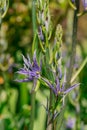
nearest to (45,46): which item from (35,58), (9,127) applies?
(35,58)

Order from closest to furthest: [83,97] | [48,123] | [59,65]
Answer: [59,65], [48,123], [83,97]

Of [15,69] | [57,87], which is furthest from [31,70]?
[15,69]

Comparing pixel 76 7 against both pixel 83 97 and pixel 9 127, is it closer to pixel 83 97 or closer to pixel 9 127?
pixel 9 127

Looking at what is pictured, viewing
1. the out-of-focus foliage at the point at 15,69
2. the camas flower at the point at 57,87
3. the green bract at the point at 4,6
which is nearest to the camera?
the camas flower at the point at 57,87

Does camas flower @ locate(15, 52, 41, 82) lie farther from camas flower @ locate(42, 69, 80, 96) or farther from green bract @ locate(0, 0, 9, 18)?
green bract @ locate(0, 0, 9, 18)

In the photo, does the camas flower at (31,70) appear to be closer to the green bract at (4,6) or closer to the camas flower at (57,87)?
the camas flower at (57,87)

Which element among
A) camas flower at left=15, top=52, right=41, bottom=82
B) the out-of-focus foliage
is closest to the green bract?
camas flower at left=15, top=52, right=41, bottom=82

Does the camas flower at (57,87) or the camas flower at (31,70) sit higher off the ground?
the camas flower at (31,70)

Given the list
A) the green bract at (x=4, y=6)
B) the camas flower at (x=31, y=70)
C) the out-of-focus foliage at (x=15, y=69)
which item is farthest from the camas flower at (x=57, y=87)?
the out-of-focus foliage at (x=15, y=69)

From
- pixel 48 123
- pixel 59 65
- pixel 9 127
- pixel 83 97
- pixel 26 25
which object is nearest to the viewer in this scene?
pixel 59 65
